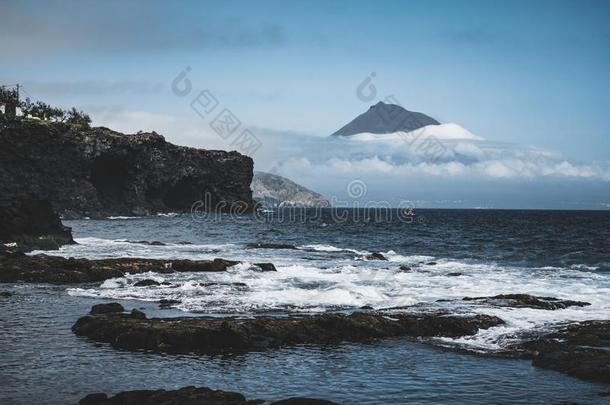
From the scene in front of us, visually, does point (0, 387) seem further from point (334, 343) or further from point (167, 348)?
point (334, 343)

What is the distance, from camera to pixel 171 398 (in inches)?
420

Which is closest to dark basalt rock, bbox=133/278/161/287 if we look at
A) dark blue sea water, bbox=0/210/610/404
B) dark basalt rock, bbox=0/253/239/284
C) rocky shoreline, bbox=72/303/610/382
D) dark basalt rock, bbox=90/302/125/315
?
dark blue sea water, bbox=0/210/610/404

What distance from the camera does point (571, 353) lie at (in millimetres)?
14836

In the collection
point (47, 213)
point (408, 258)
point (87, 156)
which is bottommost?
point (408, 258)

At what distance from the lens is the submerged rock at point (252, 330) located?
51.8 feet

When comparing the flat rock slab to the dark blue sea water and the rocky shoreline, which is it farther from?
the rocky shoreline

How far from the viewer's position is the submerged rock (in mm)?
15781

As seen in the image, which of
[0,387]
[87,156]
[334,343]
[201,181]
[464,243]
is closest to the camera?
[0,387]

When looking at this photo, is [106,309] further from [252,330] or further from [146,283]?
[146,283]

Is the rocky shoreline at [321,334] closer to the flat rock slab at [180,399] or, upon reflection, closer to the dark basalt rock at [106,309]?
the dark basalt rock at [106,309]

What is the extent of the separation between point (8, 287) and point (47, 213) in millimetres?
24424

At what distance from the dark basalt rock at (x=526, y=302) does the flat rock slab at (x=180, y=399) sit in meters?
14.5

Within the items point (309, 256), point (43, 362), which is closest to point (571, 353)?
point (43, 362)

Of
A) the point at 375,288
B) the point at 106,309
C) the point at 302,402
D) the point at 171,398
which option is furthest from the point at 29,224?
the point at 302,402
